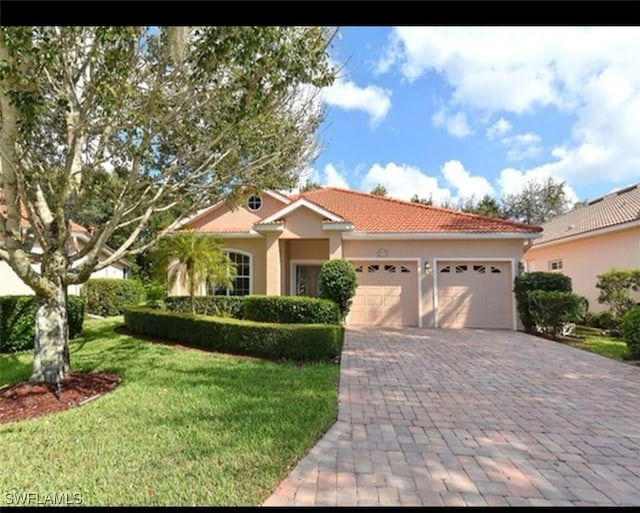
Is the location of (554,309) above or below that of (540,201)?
below

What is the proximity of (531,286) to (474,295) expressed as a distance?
2.13m

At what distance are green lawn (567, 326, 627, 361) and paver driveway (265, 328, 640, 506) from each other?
1.67m

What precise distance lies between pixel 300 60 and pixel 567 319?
12.2 m

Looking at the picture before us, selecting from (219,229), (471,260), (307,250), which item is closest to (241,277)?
(219,229)

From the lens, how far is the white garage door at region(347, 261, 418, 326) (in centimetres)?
1560

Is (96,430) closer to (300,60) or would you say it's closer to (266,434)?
(266,434)

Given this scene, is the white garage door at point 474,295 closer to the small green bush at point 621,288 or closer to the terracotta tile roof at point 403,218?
the terracotta tile roof at point 403,218

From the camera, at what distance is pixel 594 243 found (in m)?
17.2

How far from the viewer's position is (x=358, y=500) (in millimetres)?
3350

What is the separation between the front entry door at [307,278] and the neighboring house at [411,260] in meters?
1.14

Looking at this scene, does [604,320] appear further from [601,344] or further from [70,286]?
[70,286]

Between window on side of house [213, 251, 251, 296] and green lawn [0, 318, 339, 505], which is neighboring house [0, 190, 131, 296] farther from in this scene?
window on side of house [213, 251, 251, 296]

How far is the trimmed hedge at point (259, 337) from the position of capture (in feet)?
30.0

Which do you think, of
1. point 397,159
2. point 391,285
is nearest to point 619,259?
point 391,285
